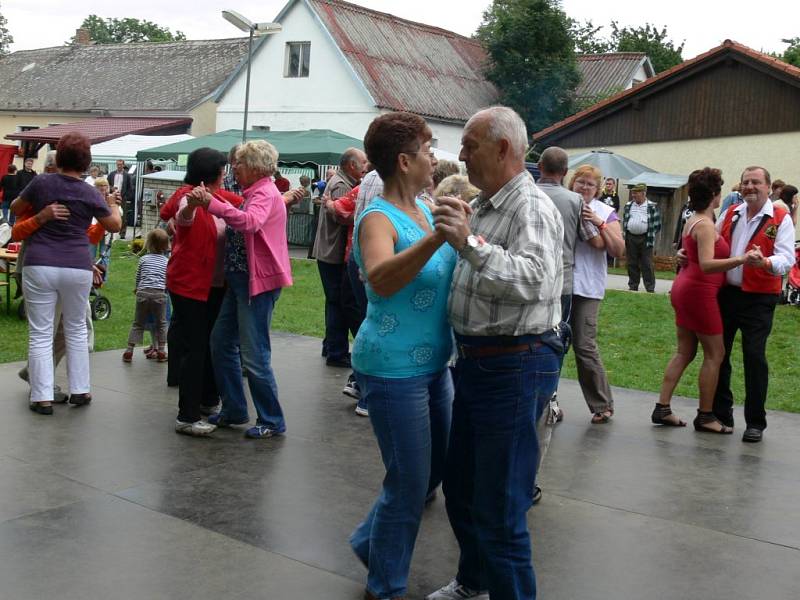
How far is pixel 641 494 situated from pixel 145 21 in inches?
4173

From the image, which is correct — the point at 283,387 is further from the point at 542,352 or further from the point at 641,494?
the point at 542,352

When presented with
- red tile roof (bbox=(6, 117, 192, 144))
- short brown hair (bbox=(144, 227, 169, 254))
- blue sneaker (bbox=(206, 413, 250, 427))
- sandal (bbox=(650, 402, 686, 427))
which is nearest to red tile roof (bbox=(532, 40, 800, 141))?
sandal (bbox=(650, 402, 686, 427))

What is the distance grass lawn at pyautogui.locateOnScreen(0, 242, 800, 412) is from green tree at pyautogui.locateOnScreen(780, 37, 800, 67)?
3431cm

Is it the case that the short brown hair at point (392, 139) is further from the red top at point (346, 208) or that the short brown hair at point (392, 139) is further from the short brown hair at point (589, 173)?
the red top at point (346, 208)

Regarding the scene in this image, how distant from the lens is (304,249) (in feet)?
81.1

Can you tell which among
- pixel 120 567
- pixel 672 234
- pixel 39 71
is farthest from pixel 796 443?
pixel 39 71

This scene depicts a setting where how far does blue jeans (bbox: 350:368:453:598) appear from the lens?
357 centimetres

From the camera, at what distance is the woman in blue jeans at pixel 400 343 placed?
3525 millimetres

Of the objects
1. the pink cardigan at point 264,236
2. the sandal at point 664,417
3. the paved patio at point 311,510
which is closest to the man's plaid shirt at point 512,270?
the paved patio at point 311,510

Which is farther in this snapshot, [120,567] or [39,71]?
[39,71]

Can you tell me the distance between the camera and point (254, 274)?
19.5ft

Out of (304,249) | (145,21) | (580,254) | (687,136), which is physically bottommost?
(304,249)

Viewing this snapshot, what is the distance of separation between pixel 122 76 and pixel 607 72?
2237cm

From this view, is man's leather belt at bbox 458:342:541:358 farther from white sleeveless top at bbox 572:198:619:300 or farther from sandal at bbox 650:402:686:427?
sandal at bbox 650:402:686:427
